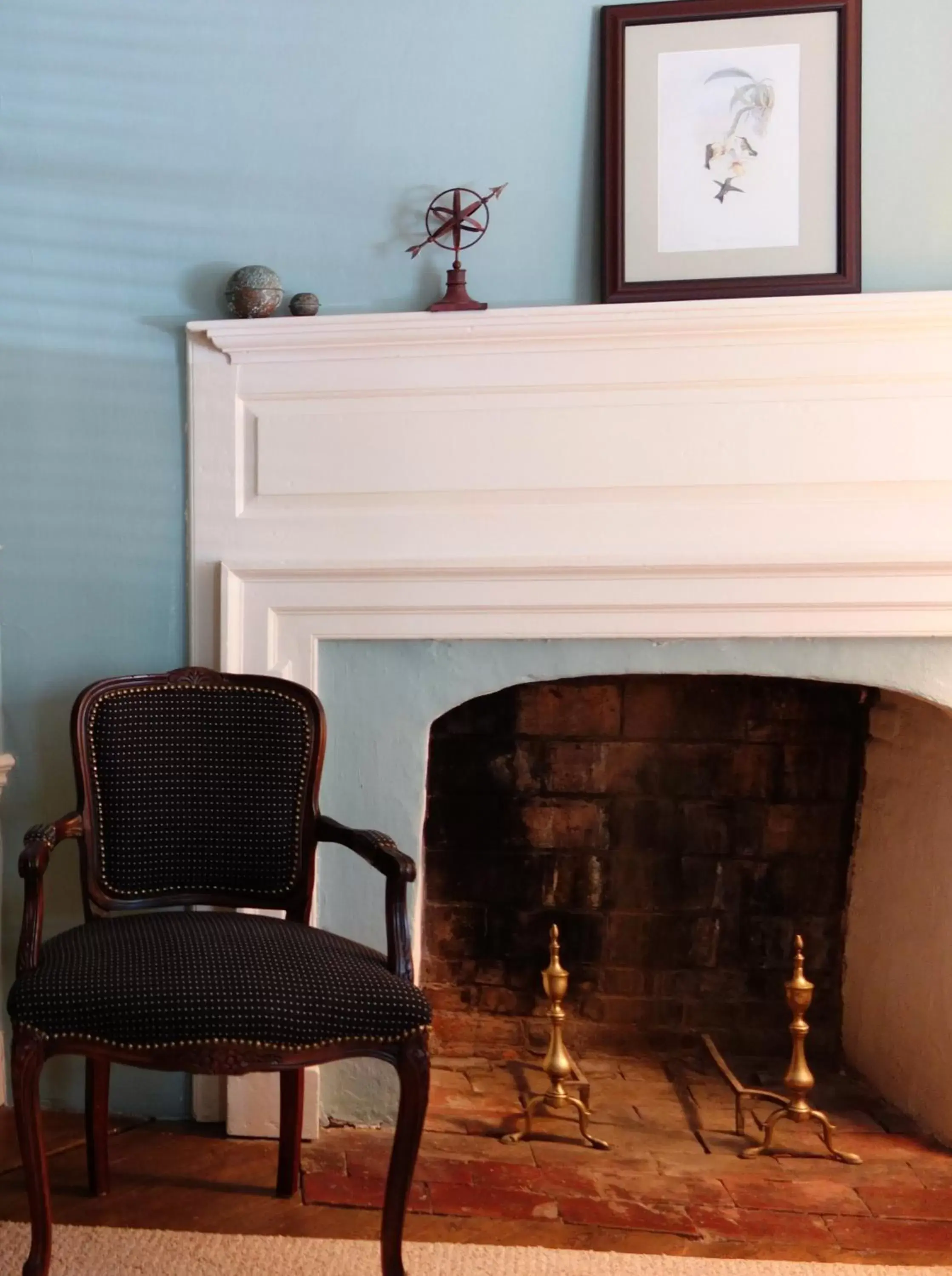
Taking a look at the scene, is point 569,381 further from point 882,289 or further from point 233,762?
point 233,762

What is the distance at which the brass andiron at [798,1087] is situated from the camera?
215 centimetres

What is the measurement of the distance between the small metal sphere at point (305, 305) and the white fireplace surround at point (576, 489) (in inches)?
1.8

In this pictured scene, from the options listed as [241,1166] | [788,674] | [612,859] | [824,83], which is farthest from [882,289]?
[241,1166]

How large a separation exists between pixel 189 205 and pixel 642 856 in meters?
1.88

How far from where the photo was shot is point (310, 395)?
2.19 m

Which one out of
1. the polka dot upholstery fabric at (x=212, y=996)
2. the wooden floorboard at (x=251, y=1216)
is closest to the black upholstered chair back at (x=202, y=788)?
the polka dot upholstery fabric at (x=212, y=996)

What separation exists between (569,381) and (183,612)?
976 millimetres

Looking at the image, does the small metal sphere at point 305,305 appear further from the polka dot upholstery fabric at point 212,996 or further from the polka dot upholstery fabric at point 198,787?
the polka dot upholstery fabric at point 212,996

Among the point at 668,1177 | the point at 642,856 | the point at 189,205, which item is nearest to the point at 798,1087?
the point at 668,1177

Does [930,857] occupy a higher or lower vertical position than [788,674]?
lower

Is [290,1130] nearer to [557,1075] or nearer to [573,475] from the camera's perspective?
[557,1075]

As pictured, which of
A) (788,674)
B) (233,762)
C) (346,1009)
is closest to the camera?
(346,1009)

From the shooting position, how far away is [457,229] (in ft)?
6.97

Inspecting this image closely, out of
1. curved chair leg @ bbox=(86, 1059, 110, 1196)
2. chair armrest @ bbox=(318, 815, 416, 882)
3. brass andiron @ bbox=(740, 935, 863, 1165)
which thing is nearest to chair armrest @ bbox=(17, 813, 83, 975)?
curved chair leg @ bbox=(86, 1059, 110, 1196)
